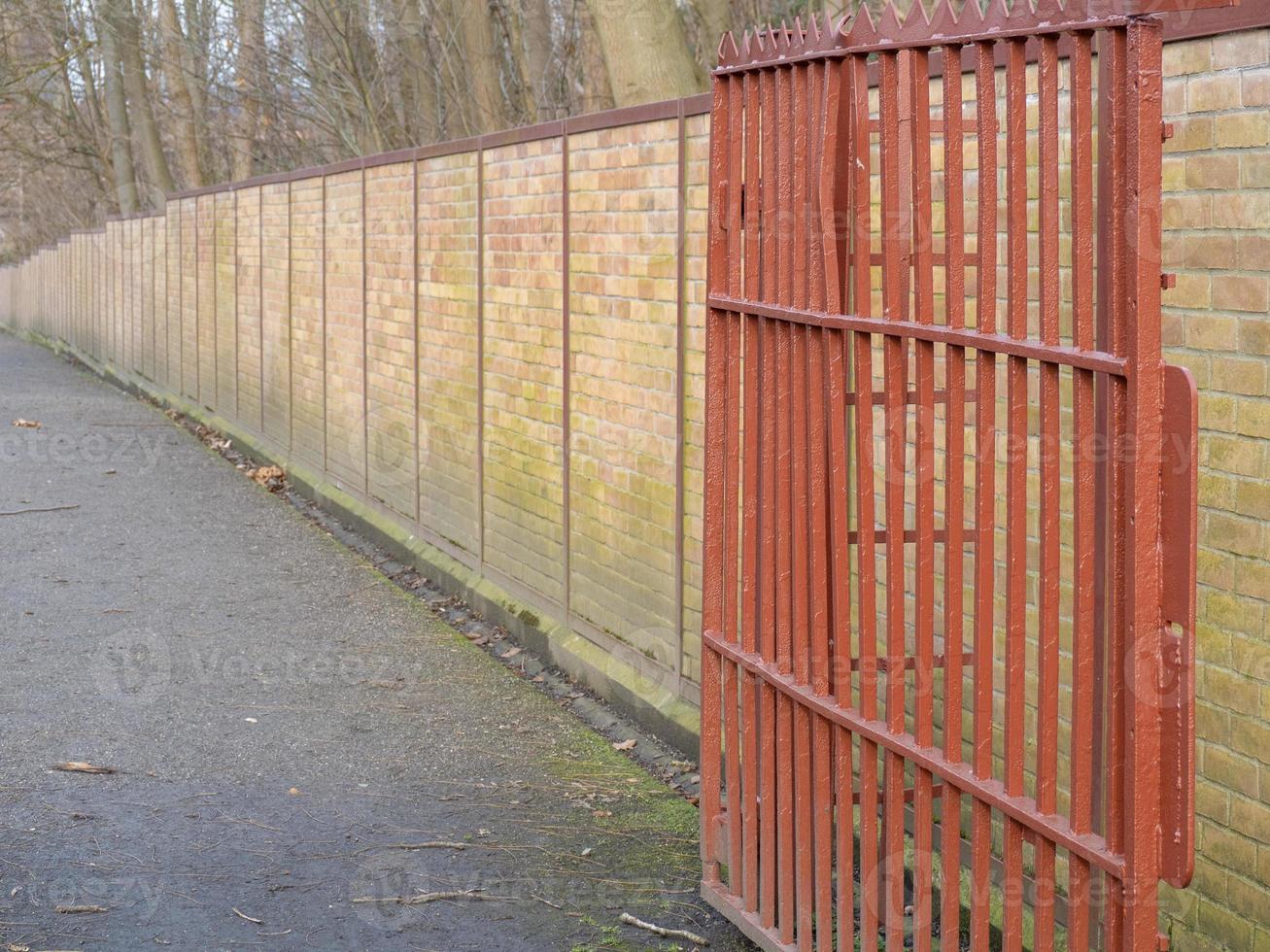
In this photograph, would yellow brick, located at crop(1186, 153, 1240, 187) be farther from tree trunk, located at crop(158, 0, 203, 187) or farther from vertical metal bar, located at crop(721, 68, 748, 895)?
tree trunk, located at crop(158, 0, 203, 187)

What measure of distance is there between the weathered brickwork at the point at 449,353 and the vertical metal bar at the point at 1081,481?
643cm

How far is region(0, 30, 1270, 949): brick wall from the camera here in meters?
3.87

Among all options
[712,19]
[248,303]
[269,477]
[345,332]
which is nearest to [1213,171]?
[345,332]

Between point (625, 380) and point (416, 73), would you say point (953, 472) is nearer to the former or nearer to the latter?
point (625, 380)

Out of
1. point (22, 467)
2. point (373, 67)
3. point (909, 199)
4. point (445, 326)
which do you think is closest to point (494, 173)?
point (445, 326)

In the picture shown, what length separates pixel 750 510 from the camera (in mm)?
4844

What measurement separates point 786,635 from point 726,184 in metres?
1.20

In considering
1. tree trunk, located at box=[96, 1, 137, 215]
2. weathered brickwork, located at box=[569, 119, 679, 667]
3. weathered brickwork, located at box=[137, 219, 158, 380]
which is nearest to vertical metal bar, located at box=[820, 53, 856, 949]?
weathered brickwork, located at box=[569, 119, 679, 667]

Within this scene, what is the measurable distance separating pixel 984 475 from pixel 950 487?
0.37 ft

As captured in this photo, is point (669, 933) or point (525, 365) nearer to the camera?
point (669, 933)

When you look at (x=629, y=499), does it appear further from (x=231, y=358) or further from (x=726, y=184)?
(x=231, y=358)

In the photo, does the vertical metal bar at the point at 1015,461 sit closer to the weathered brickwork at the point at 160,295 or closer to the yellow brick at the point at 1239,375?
the yellow brick at the point at 1239,375

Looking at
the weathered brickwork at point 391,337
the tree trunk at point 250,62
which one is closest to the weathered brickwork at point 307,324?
the weathered brickwork at point 391,337

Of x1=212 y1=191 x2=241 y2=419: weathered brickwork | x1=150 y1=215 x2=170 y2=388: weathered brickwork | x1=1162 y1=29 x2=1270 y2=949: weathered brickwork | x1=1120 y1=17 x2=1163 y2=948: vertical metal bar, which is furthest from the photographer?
x1=150 y1=215 x2=170 y2=388: weathered brickwork
